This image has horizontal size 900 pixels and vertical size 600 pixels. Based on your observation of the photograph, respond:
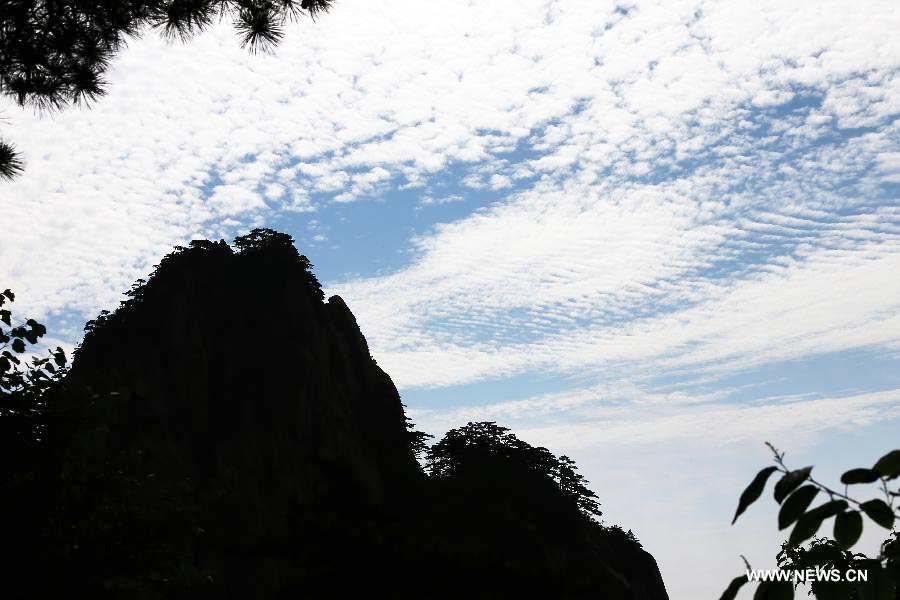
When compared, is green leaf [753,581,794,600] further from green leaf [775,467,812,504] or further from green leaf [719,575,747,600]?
green leaf [775,467,812,504]

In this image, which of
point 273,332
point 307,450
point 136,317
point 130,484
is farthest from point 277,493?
point 130,484

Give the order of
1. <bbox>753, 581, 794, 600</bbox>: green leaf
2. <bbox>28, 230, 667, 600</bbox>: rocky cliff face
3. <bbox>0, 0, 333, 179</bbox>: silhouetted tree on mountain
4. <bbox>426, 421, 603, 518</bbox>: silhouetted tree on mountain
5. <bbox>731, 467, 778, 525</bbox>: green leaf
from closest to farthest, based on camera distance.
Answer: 1. <bbox>731, 467, 778, 525</bbox>: green leaf
2. <bbox>753, 581, 794, 600</bbox>: green leaf
3. <bbox>0, 0, 333, 179</bbox>: silhouetted tree on mountain
4. <bbox>28, 230, 667, 600</bbox>: rocky cliff face
5. <bbox>426, 421, 603, 518</bbox>: silhouetted tree on mountain

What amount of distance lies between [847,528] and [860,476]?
5.0 inches

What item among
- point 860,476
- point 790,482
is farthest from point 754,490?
point 860,476

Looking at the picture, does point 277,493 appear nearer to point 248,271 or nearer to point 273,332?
point 273,332

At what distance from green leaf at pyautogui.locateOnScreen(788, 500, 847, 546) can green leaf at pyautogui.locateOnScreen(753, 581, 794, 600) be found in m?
0.13

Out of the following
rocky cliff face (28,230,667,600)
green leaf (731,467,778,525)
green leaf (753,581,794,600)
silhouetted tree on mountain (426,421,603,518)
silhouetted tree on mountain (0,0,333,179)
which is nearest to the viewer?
green leaf (731,467,778,525)

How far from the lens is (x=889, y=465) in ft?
4.87

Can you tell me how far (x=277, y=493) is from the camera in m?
39.9

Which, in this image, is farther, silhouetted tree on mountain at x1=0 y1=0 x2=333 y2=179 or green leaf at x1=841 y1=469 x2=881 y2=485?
silhouetted tree on mountain at x1=0 y1=0 x2=333 y2=179

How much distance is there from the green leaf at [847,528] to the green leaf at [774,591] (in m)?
0.18

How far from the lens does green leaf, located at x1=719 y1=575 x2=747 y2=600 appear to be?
1.51m

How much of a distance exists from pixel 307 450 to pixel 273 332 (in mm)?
9620

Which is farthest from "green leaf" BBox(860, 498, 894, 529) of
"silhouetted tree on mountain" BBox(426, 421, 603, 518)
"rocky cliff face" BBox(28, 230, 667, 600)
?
"silhouetted tree on mountain" BBox(426, 421, 603, 518)
